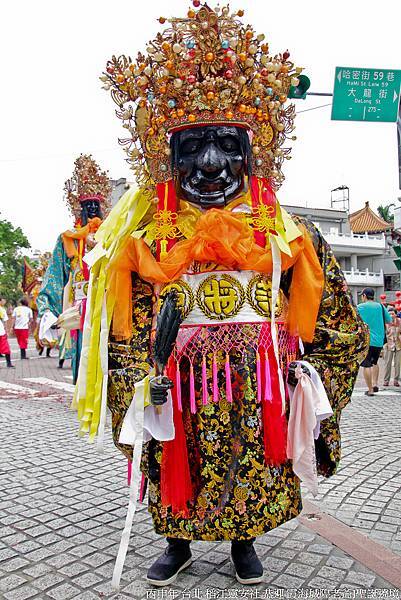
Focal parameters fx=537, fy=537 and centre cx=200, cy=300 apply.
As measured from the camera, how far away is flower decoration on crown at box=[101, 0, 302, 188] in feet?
7.82

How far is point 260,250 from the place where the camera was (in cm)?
241

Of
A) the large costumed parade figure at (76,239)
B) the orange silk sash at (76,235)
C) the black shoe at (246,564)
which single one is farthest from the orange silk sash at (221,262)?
the orange silk sash at (76,235)

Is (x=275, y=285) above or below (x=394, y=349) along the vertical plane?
above

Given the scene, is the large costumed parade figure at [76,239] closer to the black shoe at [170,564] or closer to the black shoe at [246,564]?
the black shoe at [170,564]

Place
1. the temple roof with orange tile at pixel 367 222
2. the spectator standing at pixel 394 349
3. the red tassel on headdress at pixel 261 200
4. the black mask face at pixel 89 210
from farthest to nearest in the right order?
the temple roof with orange tile at pixel 367 222
the spectator standing at pixel 394 349
the black mask face at pixel 89 210
the red tassel on headdress at pixel 261 200

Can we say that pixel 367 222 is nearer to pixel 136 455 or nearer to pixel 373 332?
pixel 373 332

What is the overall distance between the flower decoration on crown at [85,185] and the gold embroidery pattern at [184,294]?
4.67 meters

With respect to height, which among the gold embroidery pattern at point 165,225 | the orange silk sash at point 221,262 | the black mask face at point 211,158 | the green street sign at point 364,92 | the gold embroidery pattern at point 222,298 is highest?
the green street sign at point 364,92

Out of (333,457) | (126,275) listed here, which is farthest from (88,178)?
(333,457)

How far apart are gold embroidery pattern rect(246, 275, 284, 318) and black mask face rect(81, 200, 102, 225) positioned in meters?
4.79

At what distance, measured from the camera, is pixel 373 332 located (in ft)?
28.3

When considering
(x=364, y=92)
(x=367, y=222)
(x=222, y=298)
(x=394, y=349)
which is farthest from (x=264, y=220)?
(x=367, y=222)

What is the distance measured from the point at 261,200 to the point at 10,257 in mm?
43599

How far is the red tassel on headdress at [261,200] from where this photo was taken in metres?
2.45
